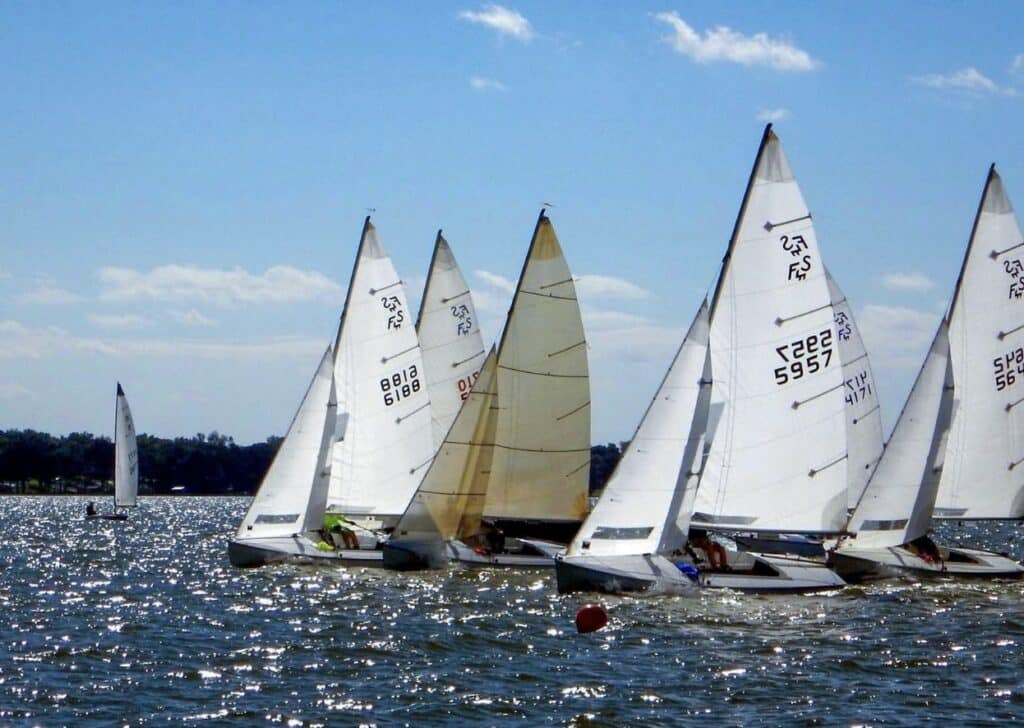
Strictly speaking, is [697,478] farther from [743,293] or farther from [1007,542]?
[1007,542]

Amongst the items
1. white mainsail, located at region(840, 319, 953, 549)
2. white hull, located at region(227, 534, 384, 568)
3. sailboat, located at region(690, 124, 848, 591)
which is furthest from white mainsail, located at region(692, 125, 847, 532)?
white hull, located at region(227, 534, 384, 568)

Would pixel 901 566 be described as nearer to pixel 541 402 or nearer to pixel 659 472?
pixel 659 472

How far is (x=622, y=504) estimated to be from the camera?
32.0 meters

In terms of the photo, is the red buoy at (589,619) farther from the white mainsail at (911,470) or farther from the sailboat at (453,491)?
the white mainsail at (911,470)

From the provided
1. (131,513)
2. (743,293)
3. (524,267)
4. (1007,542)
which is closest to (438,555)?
(524,267)

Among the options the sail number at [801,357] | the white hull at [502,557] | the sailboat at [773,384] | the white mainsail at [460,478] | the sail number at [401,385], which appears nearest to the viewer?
the sailboat at [773,384]

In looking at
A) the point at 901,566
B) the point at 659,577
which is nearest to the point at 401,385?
the point at 901,566

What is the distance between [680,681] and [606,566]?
353 inches

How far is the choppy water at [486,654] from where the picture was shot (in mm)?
20250

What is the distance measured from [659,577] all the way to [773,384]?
17.1 ft

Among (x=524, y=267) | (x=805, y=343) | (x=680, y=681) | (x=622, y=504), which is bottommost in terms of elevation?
(x=680, y=681)

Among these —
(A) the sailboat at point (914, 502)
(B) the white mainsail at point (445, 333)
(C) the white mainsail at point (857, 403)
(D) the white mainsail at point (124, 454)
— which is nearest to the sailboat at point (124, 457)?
(D) the white mainsail at point (124, 454)

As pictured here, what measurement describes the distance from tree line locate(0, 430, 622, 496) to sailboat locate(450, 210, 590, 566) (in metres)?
119

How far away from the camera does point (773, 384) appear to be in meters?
34.0
